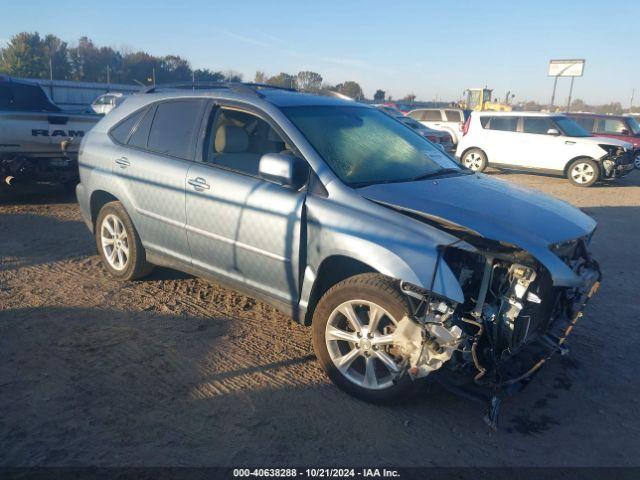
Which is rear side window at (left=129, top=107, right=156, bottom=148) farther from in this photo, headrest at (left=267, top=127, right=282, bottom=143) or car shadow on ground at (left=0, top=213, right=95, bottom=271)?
car shadow on ground at (left=0, top=213, right=95, bottom=271)

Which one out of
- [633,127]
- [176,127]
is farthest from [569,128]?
[176,127]

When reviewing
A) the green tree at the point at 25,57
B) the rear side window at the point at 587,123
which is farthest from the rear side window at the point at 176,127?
the green tree at the point at 25,57

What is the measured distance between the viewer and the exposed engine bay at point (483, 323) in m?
2.99

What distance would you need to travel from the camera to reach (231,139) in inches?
167

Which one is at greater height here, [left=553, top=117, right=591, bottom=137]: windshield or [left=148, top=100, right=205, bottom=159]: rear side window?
[left=553, top=117, right=591, bottom=137]: windshield

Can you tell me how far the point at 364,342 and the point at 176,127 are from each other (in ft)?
8.30

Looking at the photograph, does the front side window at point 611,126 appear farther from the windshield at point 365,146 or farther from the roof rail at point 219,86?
the roof rail at point 219,86

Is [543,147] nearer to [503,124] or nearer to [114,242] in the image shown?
[503,124]

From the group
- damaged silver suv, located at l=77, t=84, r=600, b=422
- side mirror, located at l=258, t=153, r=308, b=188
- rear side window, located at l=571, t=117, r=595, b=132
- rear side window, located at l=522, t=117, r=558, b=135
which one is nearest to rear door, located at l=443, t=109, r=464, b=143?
rear side window, located at l=571, t=117, r=595, b=132

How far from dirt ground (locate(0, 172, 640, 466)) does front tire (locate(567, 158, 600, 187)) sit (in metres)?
9.32

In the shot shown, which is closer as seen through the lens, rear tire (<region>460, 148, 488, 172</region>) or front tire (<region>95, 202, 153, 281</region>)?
front tire (<region>95, 202, 153, 281</region>)

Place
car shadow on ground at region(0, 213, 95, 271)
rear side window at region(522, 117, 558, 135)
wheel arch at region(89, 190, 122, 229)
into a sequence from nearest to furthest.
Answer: wheel arch at region(89, 190, 122, 229) → car shadow on ground at region(0, 213, 95, 271) → rear side window at region(522, 117, 558, 135)

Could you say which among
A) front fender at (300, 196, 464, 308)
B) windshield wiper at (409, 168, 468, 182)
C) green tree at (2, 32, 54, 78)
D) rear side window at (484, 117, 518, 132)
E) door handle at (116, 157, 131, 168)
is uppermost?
green tree at (2, 32, 54, 78)

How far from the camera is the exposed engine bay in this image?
9.80 feet
